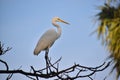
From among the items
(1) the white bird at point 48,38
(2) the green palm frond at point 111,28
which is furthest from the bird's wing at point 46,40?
(2) the green palm frond at point 111,28

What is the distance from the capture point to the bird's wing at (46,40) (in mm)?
4092

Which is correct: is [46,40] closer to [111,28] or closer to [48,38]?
[48,38]

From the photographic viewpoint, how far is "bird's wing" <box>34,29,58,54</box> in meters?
4.09

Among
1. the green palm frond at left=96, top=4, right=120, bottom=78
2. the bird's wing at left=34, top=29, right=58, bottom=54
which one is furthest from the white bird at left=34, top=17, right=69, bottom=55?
the green palm frond at left=96, top=4, right=120, bottom=78

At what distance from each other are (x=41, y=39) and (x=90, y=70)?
225 centimetres

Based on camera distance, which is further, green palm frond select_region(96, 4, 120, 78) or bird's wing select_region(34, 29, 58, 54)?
green palm frond select_region(96, 4, 120, 78)

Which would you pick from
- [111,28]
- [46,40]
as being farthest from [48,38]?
[111,28]

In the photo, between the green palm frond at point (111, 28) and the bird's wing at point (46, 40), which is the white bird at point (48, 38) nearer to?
the bird's wing at point (46, 40)

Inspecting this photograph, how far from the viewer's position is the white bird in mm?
4137

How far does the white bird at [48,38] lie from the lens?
4137 millimetres

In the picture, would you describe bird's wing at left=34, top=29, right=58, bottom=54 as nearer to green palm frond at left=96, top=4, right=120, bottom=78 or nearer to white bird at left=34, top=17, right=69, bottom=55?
white bird at left=34, top=17, right=69, bottom=55

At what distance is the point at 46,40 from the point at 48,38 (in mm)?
65

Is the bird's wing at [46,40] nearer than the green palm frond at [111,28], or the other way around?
the bird's wing at [46,40]

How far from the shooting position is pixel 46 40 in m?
4.36
